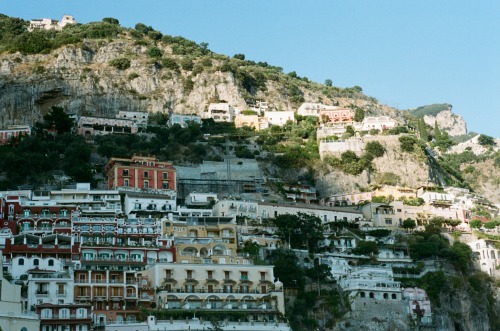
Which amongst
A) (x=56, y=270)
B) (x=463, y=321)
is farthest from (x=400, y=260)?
(x=56, y=270)

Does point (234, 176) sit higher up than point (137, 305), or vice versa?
point (234, 176)

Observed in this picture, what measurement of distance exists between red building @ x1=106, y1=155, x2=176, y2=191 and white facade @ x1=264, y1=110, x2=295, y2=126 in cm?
3557

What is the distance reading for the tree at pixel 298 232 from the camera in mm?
80250

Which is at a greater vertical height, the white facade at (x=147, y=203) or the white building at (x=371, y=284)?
the white facade at (x=147, y=203)

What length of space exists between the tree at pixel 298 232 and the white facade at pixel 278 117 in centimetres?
4415

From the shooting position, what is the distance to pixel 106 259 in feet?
226

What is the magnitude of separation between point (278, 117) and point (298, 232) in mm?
47506

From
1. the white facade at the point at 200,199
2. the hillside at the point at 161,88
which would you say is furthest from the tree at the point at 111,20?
the white facade at the point at 200,199

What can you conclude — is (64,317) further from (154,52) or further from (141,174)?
(154,52)

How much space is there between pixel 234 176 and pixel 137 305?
3815 cm

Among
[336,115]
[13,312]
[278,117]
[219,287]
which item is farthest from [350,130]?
[13,312]

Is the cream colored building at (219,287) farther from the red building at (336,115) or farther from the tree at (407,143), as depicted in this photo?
the red building at (336,115)

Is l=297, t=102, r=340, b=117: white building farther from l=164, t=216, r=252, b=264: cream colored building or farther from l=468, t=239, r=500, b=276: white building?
l=164, t=216, r=252, b=264: cream colored building

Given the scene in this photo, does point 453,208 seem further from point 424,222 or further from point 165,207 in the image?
point 165,207
